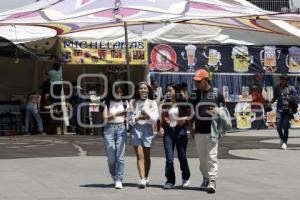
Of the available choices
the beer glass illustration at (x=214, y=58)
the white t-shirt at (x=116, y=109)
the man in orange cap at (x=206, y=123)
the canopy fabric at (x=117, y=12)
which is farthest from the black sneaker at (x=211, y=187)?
the beer glass illustration at (x=214, y=58)

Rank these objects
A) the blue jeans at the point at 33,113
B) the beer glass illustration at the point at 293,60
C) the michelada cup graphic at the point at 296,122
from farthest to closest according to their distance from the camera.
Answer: the michelada cup graphic at the point at 296,122 → the beer glass illustration at the point at 293,60 → the blue jeans at the point at 33,113

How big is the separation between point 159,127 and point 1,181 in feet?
8.82

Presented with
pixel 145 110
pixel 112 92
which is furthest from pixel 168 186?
pixel 112 92

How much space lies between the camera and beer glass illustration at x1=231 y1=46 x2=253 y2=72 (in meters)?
23.9

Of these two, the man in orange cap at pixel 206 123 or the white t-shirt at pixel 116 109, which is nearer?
the man in orange cap at pixel 206 123

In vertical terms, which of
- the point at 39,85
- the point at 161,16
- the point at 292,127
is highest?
the point at 161,16

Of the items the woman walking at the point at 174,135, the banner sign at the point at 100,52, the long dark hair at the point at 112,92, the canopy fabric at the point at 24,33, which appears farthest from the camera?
the banner sign at the point at 100,52

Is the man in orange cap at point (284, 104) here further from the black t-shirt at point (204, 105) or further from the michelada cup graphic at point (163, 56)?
the black t-shirt at point (204, 105)

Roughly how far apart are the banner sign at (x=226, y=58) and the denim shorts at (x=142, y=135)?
1216cm

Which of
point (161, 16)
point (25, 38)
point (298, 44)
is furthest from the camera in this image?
point (298, 44)

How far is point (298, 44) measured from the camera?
24766 millimetres

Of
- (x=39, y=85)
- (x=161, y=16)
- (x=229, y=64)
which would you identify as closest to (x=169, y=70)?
(x=229, y=64)

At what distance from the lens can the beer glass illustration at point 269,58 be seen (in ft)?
79.7

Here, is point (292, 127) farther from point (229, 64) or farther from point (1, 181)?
point (1, 181)
